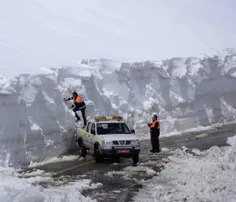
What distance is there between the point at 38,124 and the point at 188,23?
25.4 metres

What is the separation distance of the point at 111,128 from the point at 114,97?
5485 mm

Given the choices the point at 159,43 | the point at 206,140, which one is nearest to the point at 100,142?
the point at 206,140

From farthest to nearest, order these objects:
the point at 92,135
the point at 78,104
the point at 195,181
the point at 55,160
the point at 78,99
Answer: the point at 78,104, the point at 78,99, the point at 55,160, the point at 92,135, the point at 195,181

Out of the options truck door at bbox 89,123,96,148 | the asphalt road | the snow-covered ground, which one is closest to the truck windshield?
truck door at bbox 89,123,96,148

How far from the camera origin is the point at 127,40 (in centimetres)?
2998

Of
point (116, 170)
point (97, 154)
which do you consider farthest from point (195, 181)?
point (97, 154)

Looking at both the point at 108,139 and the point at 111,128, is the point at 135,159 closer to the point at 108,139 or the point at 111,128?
the point at 108,139

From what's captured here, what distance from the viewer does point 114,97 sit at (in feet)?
71.8

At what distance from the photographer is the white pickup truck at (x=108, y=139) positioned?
15.3 m

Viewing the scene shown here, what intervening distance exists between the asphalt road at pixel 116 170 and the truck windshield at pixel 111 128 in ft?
3.58

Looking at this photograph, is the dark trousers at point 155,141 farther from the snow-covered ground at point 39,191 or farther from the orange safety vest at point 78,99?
the snow-covered ground at point 39,191

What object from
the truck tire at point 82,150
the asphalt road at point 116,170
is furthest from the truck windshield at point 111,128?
the truck tire at point 82,150

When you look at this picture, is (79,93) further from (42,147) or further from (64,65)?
(42,147)

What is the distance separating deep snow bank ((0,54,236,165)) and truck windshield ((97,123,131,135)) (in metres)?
2.08
